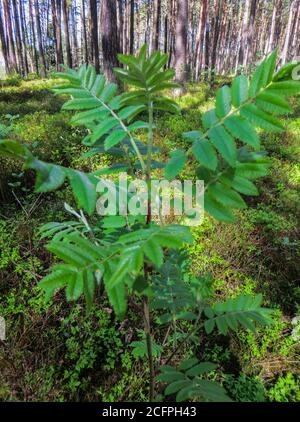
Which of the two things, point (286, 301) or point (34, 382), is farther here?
point (286, 301)

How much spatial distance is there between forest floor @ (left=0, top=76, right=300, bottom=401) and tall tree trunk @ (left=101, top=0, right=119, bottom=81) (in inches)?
136

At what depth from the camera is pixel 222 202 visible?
3.65ft

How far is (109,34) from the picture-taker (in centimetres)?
719

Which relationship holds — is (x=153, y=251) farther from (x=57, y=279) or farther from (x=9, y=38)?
(x=9, y=38)

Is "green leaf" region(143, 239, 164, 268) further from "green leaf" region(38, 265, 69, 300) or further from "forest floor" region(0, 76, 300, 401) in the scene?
"forest floor" region(0, 76, 300, 401)

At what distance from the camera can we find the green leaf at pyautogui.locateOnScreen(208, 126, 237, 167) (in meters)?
1.03

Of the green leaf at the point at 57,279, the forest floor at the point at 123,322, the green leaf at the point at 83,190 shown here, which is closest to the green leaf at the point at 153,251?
the green leaf at the point at 83,190

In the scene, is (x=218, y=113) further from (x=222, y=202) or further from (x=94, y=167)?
(x=94, y=167)

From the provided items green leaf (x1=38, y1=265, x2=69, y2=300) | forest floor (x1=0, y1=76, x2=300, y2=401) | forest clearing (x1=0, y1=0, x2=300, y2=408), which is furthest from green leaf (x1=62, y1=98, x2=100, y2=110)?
forest floor (x1=0, y1=76, x2=300, y2=401)

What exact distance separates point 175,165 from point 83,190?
1.20ft

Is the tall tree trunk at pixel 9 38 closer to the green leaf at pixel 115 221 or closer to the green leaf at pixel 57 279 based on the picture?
the green leaf at pixel 115 221

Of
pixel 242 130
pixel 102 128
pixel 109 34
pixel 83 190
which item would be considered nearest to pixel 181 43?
pixel 109 34

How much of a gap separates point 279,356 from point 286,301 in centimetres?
63
